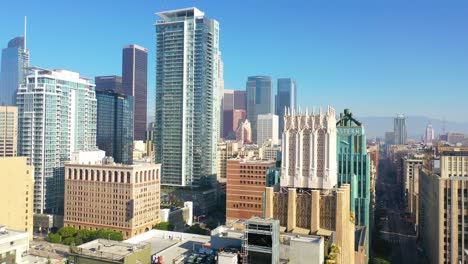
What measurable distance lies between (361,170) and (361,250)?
24.4 meters

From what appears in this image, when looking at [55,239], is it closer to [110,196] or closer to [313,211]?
[110,196]

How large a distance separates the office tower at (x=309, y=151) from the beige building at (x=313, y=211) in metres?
1.97

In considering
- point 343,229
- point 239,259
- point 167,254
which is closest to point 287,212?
point 343,229

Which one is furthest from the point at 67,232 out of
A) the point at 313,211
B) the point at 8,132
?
the point at 313,211

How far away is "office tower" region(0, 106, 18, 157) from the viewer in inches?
7013

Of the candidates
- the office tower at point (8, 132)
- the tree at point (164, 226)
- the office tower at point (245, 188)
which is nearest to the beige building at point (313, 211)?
the tree at point (164, 226)

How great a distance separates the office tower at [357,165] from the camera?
100 m

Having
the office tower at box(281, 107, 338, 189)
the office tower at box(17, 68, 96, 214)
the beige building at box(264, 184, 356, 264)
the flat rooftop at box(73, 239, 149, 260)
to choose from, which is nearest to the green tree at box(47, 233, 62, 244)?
the office tower at box(17, 68, 96, 214)

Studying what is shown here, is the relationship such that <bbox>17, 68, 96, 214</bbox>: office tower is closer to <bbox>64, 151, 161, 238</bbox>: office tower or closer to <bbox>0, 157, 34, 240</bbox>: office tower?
<bbox>64, 151, 161, 238</bbox>: office tower

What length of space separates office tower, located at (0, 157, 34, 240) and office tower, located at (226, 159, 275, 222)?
6801 centimetres

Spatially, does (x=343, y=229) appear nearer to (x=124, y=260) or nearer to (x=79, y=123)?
(x=124, y=260)

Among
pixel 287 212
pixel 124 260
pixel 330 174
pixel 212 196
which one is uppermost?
pixel 330 174

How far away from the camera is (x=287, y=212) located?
2534 inches

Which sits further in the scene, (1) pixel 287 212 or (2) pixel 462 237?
(2) pixel 462 237
